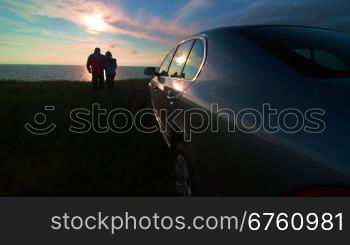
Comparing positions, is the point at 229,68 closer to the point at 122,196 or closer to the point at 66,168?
the point at 122,196

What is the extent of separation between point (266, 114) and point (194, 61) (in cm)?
166

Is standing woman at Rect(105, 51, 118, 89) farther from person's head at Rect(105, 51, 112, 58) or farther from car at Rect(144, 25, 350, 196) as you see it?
car at Rect(144, 25, 350, 196)

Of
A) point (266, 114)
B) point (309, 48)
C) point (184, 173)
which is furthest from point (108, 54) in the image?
point (266, 114)

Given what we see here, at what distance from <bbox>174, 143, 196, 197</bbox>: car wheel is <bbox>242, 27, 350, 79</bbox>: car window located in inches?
44.8

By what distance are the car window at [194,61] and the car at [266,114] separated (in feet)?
0.07

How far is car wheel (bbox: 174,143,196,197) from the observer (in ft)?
8.98

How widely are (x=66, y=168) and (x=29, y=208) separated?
1.32 meters

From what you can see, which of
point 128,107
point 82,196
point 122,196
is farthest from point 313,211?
point 128,107

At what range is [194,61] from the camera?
126 inches

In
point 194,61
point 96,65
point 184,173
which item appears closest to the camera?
point 184,173

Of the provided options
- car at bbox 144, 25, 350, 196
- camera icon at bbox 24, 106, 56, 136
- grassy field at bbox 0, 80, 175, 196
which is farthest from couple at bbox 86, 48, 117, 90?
car at bbox 144, 25, 350, 196

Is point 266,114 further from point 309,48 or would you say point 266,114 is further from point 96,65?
point 96,65

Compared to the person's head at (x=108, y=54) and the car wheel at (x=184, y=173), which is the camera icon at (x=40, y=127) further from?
the person's head at (x=108, y=54)

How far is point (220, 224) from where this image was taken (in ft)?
6.29
